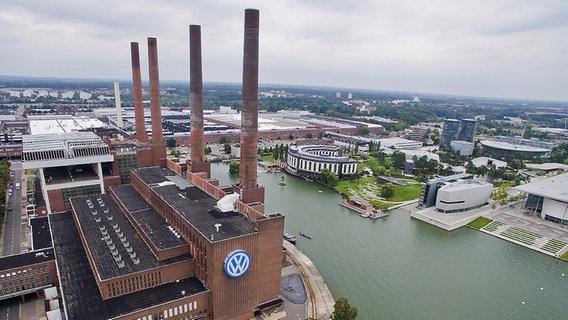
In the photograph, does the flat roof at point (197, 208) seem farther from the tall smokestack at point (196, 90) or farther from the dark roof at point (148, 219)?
the tall smokestack at point (196, 90)

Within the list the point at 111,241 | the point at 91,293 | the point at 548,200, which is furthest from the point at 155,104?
the point at 548,200

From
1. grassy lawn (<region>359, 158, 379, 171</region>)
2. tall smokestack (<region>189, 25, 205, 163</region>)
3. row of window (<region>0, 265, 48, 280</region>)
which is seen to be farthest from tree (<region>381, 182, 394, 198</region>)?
row of window (<region>0, 265, 48, 280</region>)

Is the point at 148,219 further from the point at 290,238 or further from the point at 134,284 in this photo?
the point at 290,238

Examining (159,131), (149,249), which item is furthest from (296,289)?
(159,131)

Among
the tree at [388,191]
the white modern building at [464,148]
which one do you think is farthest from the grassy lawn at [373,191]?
the white modern building at [464,148]

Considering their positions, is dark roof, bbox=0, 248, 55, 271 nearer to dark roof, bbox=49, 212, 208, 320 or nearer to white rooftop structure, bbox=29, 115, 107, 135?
dark roof, bbox=49, 212, 208, 320
